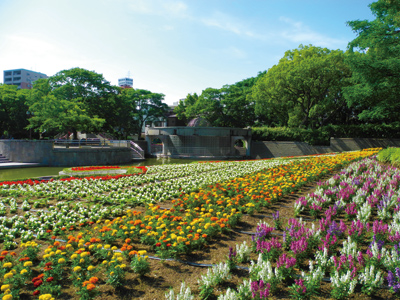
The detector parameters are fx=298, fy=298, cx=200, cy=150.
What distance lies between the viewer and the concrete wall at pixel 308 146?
100 feet

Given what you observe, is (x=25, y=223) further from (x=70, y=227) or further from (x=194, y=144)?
(x=194, y=144)

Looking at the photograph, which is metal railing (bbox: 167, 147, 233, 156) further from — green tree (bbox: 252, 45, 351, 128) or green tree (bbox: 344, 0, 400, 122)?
green tree (bbox: 344, 0, 400, 122)

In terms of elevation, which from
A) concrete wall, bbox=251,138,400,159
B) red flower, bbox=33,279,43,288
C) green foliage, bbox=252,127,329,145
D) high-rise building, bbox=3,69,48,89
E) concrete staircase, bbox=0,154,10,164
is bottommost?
red flower, bbox=33,279,43,288

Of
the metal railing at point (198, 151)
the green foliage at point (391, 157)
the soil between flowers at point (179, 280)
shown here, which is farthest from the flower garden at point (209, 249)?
the metal railing at point (198, 151)

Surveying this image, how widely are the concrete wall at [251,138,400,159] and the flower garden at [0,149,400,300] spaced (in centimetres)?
2547

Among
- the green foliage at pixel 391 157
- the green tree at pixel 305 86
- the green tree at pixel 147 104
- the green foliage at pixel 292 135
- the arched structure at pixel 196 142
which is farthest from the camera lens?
the green tree at pixel 147 104

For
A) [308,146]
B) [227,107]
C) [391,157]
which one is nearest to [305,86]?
[308,146]

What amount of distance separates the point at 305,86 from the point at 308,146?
261 inches

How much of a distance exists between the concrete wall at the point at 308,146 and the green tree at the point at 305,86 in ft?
11.5

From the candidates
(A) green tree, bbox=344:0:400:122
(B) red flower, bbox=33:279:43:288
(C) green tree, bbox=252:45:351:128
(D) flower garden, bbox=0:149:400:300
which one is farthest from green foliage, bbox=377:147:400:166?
(C) green tree, bbox=252:45:351:128

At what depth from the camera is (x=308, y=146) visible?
3319 cm

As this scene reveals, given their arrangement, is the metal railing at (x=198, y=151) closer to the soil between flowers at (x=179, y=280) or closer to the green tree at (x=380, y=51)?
the green tree at (x=380, y=51)

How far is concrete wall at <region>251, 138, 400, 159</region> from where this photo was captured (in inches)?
1200

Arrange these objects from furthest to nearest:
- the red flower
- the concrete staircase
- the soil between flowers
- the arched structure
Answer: the arched structure < the concrete staircase < the soil between flowers < the red flower
